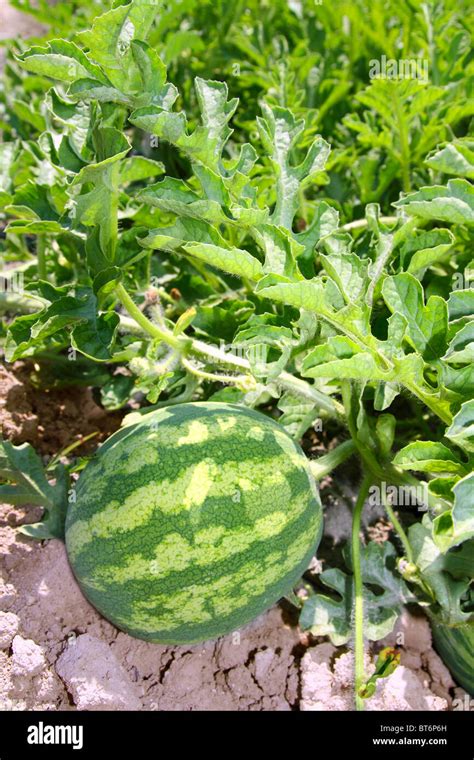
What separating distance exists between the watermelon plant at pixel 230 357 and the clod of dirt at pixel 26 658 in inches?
8.5

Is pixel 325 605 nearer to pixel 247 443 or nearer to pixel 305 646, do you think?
pixel 305 646

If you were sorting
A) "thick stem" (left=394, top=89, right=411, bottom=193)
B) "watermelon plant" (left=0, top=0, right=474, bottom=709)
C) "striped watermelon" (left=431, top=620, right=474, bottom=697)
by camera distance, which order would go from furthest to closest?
1. "thick stem" (left=394, top=89, right=411, bottom=193)
2. "striped watermelon" (left=431, top=620, right=474, bottom=697)
3. "watermelon plant" (left=0, top=0, right=474, bottom=709)

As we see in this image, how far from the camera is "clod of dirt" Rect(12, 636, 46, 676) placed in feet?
6.01

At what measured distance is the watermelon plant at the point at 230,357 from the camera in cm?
158

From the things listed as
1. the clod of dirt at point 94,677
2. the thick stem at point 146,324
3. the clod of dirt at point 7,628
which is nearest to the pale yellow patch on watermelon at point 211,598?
the clod of dirt at point 94,677

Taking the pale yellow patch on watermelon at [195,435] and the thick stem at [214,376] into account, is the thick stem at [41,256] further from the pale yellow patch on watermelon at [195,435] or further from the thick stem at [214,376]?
the pale yellow patch on watermelon at [195,435]

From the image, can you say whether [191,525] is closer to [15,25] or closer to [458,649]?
[458,649]

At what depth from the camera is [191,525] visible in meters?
1.66

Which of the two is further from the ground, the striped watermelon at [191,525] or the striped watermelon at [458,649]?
the striped watermelon at [191,525]

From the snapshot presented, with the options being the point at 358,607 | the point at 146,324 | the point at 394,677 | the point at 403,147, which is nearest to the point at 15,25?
the point at 403,147

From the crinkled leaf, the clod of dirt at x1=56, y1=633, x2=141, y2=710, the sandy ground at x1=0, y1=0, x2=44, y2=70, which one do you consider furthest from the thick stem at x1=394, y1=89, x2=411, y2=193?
the sandy ground at x1=0, y1=0, x2=44, y2=70

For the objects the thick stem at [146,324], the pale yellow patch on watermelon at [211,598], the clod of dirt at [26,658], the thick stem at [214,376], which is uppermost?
the thick stem at [146,324]

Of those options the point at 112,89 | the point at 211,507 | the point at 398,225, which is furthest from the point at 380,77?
the point at 211,507

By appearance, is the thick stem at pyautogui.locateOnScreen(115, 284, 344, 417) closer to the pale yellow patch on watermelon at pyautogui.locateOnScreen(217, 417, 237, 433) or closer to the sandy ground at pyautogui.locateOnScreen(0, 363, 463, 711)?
the pale yellow patch on watermelon at pyautogui.locateOnScreen(217, 417, 237, 433)
